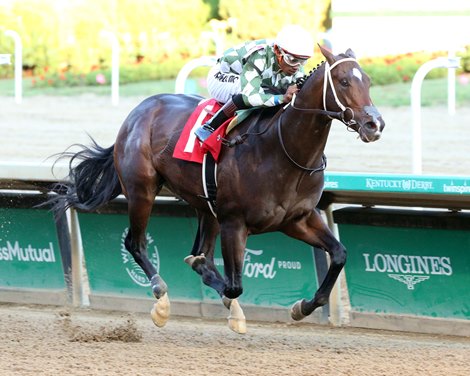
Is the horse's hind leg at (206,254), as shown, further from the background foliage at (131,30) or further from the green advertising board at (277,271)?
the background foliage at (131,30)

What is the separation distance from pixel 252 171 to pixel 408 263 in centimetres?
144

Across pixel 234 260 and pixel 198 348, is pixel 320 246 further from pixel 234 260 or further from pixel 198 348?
pixel 198 348

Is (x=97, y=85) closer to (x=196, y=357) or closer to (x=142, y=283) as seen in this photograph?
(x=142, y=283)

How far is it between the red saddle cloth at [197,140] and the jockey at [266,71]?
0.16 feet

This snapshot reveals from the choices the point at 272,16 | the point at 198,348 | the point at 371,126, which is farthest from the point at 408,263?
the point at 272,16

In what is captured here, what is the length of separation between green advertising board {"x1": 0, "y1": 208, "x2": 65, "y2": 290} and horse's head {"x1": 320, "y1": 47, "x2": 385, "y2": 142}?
319 cm

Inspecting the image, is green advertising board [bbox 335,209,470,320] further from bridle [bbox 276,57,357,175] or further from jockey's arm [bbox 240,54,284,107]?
jockey's arm [bbox 240,54,284,107]

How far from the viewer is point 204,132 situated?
255 inches

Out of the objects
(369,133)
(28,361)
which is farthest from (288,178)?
(28,361)

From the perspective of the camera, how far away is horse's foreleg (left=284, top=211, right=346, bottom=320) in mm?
6348

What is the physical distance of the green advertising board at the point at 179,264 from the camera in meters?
7.53

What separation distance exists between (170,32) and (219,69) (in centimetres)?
1556

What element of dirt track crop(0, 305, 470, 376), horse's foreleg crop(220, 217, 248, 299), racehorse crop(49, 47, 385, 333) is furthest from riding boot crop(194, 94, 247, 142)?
dirt track crop(0, 305, 470, 376)

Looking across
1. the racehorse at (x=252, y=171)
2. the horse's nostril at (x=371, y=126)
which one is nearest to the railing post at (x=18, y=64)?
the racehorse at (x=252, y=171)
